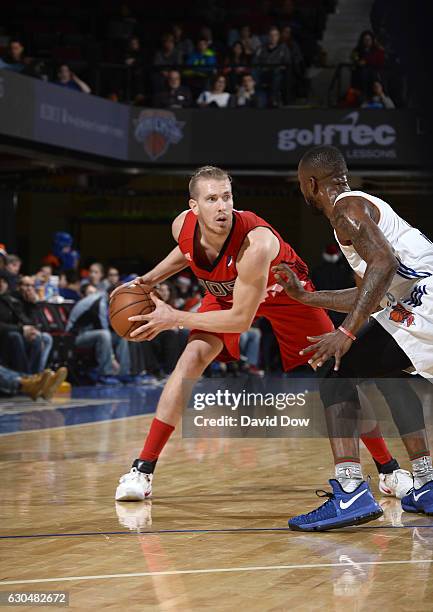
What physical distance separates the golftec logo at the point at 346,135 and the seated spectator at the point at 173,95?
1.52 metres

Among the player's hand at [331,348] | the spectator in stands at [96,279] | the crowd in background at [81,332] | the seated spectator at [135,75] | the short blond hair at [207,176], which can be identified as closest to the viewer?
the player's hand at [331,348]

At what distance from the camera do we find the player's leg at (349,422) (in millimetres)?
3910

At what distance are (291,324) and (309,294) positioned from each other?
0.95 metres

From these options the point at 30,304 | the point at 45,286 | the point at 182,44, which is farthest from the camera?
the point at 182,44

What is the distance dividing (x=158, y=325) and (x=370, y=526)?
1.18 m

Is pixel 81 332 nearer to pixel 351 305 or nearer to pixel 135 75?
pixel 135 75

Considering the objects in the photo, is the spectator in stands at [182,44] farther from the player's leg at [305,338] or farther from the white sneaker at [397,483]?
the white sneaker at [397,483]

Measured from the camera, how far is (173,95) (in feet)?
49.7

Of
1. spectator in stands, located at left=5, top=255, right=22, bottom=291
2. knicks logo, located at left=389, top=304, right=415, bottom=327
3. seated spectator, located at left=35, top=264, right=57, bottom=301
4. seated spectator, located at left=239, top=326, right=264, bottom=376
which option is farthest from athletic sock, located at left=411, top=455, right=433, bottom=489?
seated spectator, located at left=239, top=326, right=264, bottom=376

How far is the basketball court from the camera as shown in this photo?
294 centimetres

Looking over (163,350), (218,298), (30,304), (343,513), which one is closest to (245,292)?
(218,298)

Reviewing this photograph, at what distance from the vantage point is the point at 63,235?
14.2 metres

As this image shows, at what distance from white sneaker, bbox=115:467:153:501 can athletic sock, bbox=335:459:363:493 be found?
100 cm

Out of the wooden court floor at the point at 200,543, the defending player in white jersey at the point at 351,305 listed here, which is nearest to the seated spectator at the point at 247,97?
the wooden court floor at the point at 200,543
